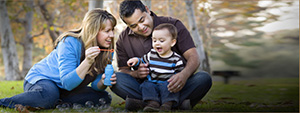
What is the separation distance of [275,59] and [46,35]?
19662 millimetres

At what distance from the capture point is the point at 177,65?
3.07m

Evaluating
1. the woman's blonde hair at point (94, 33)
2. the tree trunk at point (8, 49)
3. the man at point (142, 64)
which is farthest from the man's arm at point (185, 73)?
the tree trunk at point (8, 49)

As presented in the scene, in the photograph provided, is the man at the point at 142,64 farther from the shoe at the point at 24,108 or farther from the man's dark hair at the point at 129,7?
the shoe at the point at 24,108

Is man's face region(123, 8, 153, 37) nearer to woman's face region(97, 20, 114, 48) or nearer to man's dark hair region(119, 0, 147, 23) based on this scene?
man's dark hair region(119, 0, 147, 23)

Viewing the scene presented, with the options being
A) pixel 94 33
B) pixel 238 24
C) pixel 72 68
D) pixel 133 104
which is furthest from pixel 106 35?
pixel 238 24

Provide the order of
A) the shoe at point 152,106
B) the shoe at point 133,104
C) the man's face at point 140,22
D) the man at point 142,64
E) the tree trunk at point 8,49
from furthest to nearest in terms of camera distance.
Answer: the tree trunk at point 8,49 → the man's face at point 140,22 → the man at point 142,64 → the shoe at point 133,104 → the shoe at point 152,106

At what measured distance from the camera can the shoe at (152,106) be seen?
8.66ft

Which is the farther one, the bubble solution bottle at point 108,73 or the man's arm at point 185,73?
the bubble solution bottle at point 108,73

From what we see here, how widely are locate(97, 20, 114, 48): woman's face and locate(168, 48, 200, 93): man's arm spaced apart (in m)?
0.82

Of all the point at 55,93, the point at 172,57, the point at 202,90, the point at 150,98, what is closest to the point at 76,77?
the point at 55,93

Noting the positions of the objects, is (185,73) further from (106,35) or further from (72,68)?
(72,68)

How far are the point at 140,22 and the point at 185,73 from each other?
743 millimetres

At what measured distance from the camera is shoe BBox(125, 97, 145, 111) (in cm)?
278

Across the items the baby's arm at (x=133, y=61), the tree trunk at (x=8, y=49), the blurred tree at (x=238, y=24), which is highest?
the blurred tree at (x=238, y=24)
